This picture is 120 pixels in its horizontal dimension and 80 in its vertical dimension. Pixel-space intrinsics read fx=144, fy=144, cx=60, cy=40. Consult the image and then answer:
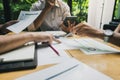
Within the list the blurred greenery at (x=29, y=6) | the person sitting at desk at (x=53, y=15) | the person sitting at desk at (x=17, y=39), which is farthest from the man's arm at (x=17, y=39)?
the blurred greenery at (x=29, y=6)

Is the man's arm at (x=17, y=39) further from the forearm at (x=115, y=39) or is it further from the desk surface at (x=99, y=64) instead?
the forearm at (x=115, y=39)

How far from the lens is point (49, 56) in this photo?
793 millimetres

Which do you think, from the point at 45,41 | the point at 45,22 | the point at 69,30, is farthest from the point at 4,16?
the point at 45,41

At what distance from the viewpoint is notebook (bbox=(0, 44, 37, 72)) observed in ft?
2.02

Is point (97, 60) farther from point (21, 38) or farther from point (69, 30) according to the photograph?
point (69, 30)

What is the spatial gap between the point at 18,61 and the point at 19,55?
55 millimetres

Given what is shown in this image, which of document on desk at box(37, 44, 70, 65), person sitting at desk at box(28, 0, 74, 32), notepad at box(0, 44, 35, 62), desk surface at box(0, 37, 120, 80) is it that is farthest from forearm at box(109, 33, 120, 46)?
person sitting at desk at box(28, 0, 74, 32)

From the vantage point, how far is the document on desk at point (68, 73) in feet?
1.83

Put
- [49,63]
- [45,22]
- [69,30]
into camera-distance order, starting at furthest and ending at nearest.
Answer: [45,22], [69,30], [49,63]

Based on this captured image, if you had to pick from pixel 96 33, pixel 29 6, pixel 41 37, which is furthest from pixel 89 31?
pixel 29 6

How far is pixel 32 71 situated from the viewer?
616mm

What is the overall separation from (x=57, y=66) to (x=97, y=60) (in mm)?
231

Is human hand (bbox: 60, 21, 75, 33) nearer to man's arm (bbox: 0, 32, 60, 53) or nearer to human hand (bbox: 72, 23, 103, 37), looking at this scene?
human hand (bbox: 72, 23, 103, 37)

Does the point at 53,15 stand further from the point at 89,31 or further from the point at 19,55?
the point at 19,55
